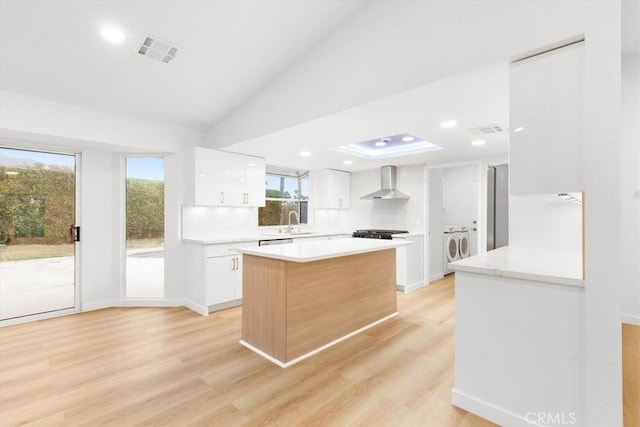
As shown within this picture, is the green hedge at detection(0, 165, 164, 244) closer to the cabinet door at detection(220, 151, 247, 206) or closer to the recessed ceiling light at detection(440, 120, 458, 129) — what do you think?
the cabinet door at detection(220, 151, 247, 206)

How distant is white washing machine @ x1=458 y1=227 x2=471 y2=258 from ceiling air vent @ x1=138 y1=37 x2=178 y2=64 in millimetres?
6044

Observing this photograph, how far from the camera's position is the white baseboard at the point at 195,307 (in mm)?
3854

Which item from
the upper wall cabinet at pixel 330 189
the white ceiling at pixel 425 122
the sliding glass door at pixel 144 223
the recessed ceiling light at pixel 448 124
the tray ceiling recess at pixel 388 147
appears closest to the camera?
the white ceiling at pixel 425 122

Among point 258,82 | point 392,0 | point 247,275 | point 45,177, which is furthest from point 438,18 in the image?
point 45,177

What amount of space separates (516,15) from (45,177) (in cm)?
516

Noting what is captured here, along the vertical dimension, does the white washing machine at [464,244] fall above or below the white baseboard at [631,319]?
above

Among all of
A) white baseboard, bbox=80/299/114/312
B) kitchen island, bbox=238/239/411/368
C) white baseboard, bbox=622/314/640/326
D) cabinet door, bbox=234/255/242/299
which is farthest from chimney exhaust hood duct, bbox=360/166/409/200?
white baseboard, bbox=80/299/114/312

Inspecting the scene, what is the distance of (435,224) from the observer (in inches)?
223

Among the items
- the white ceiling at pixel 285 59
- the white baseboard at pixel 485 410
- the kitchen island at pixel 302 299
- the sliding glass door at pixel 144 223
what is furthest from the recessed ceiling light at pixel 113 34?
the white baseboard at pixel 485 410

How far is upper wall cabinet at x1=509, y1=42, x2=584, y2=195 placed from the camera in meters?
1.69

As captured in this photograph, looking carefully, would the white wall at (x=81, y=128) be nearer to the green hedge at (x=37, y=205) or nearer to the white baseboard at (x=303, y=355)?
the green hedge at (x=37, y=205)

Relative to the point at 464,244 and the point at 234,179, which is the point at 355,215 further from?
the point at 234,179

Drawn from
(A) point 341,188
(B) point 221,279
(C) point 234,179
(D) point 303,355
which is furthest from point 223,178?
(D) point 303,355

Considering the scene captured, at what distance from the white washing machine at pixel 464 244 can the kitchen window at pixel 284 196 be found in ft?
11.0
